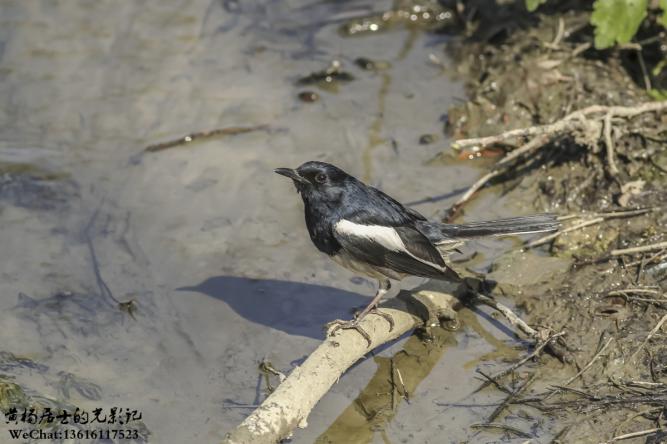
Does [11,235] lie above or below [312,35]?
below

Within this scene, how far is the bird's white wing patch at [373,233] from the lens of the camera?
5.86m

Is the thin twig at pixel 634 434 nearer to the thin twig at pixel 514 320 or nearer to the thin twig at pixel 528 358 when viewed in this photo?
the thin twig at pixel 528 358

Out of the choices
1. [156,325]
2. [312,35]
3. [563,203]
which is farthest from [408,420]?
[312,35]

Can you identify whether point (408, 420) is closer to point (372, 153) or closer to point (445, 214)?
point (445, 214)

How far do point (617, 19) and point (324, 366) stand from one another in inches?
143

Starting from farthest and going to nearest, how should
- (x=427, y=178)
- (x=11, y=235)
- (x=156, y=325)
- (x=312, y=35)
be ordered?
1. (x=312, y=35)
2. (x=427, y=178)
3. (x=11, y=235)
4. (x=156, y=325)

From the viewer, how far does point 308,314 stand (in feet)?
21.2

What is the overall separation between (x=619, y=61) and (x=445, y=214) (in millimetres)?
2028

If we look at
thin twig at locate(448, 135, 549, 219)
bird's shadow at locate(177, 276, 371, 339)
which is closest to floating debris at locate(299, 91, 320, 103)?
thin twig at locate(448, 135, 549, 219)

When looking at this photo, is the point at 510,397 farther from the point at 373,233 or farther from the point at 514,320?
the point at 373,233

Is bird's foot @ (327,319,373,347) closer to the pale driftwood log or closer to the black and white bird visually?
the pale driftwood log

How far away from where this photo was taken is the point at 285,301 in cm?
657

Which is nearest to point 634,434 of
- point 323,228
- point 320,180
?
point 323,228

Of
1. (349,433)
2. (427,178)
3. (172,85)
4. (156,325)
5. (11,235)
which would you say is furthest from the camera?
(172,85)
